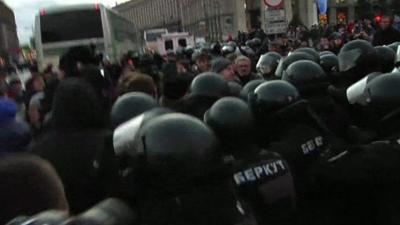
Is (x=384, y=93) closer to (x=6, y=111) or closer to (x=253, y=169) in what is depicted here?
(x=253, y=169)

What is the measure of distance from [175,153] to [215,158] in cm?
17

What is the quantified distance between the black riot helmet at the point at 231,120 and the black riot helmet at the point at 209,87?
1.38 metres

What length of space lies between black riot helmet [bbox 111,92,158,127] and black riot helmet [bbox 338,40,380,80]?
2182mm

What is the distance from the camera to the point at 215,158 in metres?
2.57

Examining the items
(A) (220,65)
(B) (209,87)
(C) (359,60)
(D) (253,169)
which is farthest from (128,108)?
(A) (220,65)

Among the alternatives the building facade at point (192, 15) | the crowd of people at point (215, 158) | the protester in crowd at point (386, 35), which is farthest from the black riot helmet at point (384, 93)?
the building facade at point (192, 15)

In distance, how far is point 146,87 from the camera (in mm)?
5699

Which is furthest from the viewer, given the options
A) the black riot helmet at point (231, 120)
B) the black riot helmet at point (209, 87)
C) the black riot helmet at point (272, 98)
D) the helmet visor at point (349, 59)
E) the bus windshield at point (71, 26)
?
the bus windshield at point (71, 26)

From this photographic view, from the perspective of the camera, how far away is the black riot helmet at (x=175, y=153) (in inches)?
97.5

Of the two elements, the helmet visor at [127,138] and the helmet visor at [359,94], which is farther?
the helmet visor at [359,94]

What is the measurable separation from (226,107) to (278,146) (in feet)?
1.29

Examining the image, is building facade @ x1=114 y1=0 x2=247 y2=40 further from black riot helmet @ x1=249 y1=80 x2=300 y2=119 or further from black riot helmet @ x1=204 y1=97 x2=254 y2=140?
black riot helmet @ x1=204 y1=97 x2=254 y2=140

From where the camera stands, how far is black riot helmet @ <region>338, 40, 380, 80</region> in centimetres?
566

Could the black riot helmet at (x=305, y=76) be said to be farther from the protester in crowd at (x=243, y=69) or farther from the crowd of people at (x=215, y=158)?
the protester in crowd at (x=243, y=69)
